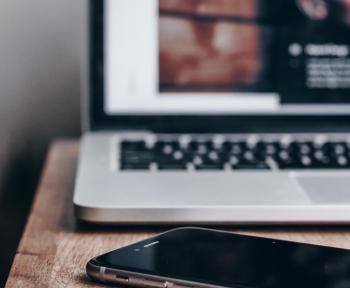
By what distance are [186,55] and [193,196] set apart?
229 mm

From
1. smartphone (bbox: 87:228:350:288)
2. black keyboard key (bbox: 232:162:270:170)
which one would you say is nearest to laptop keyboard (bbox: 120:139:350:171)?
black keyboard key (bbox: 232:162:270:170)

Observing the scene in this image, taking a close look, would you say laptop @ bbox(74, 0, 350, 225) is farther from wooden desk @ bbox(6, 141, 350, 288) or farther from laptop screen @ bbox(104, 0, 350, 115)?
wooden desk @ bbox(6, 141, 350, 288)

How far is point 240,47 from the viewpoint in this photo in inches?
25.4

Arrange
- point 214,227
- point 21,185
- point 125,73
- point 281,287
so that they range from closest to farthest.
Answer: point 281,287
point 214,227
point 125,73
point 21,185

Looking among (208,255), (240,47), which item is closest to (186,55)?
(240,47)

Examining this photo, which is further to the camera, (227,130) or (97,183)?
(227,130)

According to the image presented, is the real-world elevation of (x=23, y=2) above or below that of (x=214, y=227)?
above

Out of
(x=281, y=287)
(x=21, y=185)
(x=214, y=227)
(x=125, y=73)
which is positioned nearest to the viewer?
(x=281, y=287)

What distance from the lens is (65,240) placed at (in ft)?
1.40

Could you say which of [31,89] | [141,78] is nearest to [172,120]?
[141,78]

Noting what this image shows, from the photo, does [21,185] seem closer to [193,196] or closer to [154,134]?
[154,134]

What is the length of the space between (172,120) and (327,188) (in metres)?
0.21

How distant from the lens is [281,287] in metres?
0.32

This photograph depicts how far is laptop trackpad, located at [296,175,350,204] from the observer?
44cm
